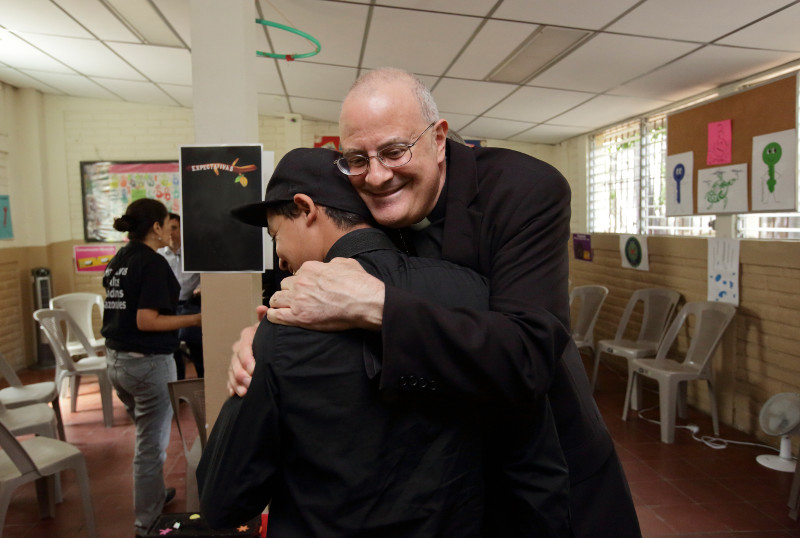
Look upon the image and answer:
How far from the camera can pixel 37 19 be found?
439cm

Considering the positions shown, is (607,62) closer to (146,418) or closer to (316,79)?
A: (316,79)

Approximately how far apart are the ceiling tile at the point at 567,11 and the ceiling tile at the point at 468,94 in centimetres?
150

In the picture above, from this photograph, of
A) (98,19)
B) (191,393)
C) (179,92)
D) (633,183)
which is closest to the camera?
(191,393)

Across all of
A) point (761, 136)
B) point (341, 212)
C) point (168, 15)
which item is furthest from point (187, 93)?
point (341, 212)

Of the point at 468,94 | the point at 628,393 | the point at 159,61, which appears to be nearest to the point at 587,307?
the point at 628,393

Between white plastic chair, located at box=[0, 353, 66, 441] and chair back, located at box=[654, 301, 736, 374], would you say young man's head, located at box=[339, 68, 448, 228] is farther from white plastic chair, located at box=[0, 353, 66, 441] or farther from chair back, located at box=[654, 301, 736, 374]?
chair back, located at box=[654, 301, 736, 374]

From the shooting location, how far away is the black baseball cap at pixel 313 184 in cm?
108

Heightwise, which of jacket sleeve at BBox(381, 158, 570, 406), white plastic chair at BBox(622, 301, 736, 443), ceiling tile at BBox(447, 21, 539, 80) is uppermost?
ceiling tile at BBox(447, 21, 539, 80)

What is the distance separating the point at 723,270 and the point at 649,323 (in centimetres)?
103

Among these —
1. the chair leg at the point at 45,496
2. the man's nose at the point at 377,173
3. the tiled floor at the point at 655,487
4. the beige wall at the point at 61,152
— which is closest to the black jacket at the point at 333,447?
the man's nose at the point at 377,173

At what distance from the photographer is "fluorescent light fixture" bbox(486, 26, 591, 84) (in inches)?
145

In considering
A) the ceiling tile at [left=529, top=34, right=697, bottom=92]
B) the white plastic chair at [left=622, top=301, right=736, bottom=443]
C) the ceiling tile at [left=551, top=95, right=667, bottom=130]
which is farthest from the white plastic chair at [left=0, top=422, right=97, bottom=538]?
the ceiling tile at [left=551, top=95, right=667, bottom=130]

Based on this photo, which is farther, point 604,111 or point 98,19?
point 604,111

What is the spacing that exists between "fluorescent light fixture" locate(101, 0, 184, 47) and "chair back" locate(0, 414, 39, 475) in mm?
2897
